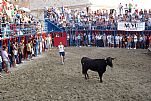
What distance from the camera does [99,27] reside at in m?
33.8

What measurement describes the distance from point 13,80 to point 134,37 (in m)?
18.2

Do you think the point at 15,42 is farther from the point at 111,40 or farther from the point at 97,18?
the point at 97,18

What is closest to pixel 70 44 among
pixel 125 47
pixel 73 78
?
pixel 125 47

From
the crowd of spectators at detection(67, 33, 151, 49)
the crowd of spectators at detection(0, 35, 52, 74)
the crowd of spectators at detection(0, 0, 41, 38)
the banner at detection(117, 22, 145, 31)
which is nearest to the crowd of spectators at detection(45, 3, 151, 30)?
the banner at detection(117, 22, 145, 31)

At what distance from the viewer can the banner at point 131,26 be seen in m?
31.3

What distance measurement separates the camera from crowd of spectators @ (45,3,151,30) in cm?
3231

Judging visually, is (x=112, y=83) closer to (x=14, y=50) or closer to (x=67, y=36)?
(x=14, y=50)

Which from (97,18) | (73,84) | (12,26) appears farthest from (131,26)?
(73,84)

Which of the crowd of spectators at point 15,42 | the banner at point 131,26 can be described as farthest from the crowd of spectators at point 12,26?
the banner at point 131,26

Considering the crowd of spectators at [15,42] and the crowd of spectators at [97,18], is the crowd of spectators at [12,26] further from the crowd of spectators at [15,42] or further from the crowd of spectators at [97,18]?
the crowd of spectators at [97,18]

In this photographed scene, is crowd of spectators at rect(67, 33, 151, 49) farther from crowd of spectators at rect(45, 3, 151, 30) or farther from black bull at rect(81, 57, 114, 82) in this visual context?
black bull at rect(81, 57, 114, 82)

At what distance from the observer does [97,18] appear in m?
34.2

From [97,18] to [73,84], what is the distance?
20.9 metres

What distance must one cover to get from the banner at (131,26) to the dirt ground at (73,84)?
12.2 metres
